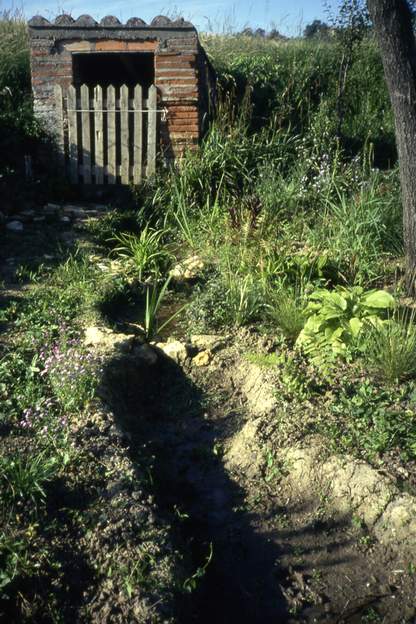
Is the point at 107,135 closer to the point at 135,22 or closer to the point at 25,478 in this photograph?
the point at 135,22

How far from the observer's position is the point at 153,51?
912 centimetres

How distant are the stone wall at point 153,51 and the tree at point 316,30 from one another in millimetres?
7791

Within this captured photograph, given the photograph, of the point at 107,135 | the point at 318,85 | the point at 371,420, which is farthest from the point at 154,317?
the point at 318,85

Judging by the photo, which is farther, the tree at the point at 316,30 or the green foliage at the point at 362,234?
the tree at the point at 316,30

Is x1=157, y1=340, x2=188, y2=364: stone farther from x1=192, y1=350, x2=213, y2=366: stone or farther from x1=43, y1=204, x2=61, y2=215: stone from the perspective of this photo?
x1=43, y1=204, x2=61, y2=215: stone

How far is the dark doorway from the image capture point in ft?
35.0

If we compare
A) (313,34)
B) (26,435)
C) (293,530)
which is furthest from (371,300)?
(313,34)

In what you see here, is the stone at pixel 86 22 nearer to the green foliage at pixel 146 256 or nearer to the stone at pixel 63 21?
the stone at pixel 63 21

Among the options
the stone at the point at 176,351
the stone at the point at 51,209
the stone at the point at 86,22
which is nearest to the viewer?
the stone at the point at 176,351

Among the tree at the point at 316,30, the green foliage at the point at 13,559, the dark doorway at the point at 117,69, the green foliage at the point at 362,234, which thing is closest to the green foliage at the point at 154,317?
the green foliage at the point at 362,234

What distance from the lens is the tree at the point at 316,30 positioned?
16.1m

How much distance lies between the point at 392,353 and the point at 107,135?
607 cm

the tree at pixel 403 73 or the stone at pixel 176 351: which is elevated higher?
the tree at pixel 403 73

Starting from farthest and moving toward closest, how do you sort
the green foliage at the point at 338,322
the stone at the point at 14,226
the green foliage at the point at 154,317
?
the stone at the point at 14,226, the green foliage at the point at 154,317, the green foliage at the point at 338,322
